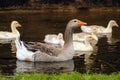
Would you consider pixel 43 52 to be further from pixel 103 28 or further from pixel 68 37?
pixel 103 28

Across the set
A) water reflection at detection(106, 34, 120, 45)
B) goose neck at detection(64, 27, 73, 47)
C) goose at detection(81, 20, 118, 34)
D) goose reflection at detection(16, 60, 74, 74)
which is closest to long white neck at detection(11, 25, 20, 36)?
goose at detection(81, 20, 118, 34)

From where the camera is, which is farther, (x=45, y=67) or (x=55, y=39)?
(x=55, y=39)

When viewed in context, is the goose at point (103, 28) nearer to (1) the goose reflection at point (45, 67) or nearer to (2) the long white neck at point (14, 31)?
(2) the long white neck at point (14, 31)

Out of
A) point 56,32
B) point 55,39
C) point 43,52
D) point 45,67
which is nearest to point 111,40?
point 55,39

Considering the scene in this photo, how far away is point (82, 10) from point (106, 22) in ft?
12.0

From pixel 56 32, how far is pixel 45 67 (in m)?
8.43

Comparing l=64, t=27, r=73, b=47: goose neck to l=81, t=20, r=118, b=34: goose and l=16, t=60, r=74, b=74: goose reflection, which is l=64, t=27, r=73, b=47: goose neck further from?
l=81, t=20, r=118, b=34: goose

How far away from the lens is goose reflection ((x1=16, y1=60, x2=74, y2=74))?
16.4 meters

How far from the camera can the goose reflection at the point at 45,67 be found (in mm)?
16416

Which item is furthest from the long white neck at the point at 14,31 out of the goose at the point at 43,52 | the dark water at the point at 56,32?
the goose at the point at 43,52

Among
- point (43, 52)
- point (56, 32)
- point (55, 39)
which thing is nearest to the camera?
point (43, 52)

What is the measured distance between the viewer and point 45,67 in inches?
683

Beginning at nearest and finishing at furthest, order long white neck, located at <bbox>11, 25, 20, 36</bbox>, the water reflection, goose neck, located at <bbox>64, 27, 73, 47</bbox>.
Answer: goose neck, located at <bbox>64, 27, 73, 47</bbox>
the water reflection
long white neck, located at <bbox>11, 25, 20, 36</bbox>

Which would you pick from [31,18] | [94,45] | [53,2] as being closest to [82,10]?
[53,2]
